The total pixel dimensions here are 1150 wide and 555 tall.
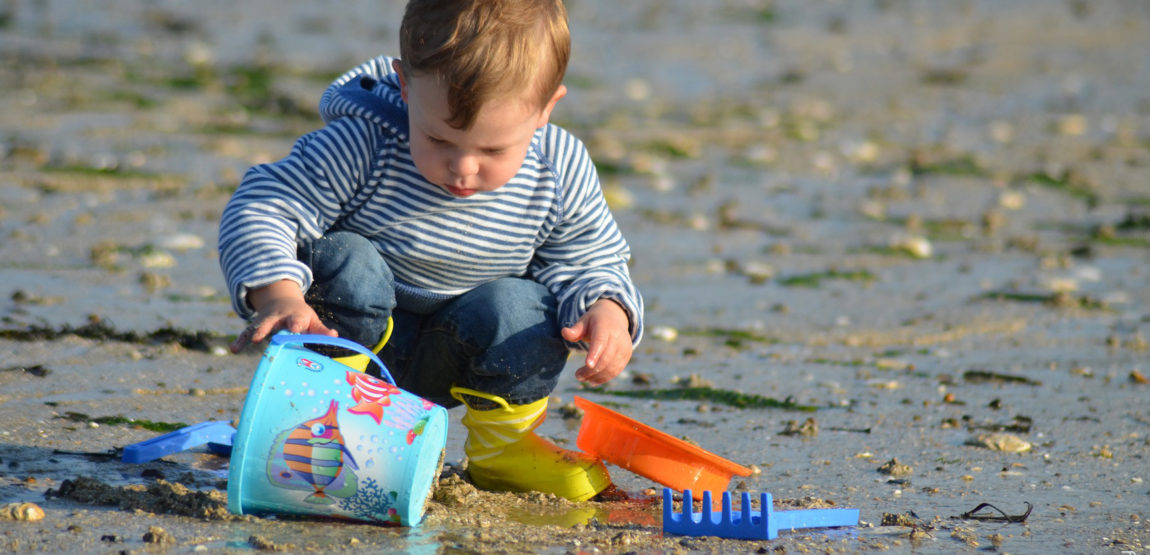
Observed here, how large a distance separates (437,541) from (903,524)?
1.05 m

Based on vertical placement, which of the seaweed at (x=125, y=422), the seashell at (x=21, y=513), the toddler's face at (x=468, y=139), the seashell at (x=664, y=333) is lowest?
the seaweed at (x=125, y=422)

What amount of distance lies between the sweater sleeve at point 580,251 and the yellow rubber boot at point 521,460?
25 centimetres

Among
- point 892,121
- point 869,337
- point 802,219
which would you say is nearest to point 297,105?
point 802,219

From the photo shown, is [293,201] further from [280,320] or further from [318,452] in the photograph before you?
[318,452]

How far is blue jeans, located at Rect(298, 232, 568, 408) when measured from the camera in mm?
2881

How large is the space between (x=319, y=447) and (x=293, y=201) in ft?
2.25

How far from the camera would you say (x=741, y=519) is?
2.56 meters

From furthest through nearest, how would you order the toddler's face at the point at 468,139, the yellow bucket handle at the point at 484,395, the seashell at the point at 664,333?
the seashell at the point at 664,333 → the yellow bucket handle at the point at 484,395 → the toddler's face at the point at 468,139

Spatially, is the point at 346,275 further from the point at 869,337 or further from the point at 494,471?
the point at 869,337

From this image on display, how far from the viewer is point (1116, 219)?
7.11 m

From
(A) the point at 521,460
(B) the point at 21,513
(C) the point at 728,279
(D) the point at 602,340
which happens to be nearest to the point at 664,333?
(C) the point at 728,279

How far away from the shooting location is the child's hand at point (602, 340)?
2.82 m

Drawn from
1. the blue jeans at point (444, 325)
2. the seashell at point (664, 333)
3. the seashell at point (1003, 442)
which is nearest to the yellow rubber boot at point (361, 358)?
the blue jeans at point (444, 325)

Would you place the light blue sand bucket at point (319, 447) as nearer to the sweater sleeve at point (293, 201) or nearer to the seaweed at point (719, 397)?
the sweater sleeve at point (293, 201)
